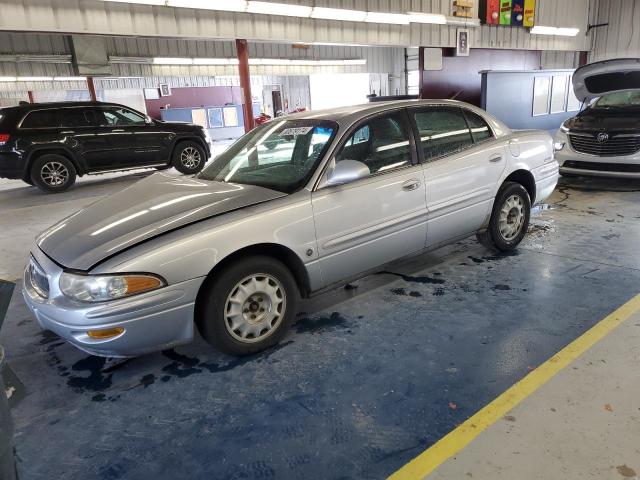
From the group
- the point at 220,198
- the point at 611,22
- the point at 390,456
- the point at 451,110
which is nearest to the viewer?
the point at 390,456

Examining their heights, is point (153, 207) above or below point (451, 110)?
below

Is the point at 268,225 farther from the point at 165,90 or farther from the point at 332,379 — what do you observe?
the point at 165,90

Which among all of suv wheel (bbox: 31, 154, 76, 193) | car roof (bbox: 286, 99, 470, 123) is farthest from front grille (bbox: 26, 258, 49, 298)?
suv wheel (bbox: 31, 154, 76, 193)

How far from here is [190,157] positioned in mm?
9977

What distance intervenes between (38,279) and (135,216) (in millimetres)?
660

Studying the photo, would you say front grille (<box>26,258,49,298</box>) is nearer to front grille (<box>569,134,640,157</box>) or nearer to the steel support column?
front grille (<box>569,134,640,157</box>)

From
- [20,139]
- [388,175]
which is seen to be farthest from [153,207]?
[20,139]

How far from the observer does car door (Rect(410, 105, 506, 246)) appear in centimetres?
352

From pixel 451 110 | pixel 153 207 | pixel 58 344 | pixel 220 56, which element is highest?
pixel 220 56

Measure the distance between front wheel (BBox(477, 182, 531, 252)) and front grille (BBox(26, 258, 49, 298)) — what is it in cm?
335

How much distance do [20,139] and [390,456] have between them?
879 cm

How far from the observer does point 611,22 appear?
1727 cm

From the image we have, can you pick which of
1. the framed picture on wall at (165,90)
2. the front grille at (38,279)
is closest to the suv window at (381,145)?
the front grille at (38,279)

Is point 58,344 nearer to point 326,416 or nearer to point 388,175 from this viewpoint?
point 326,416
